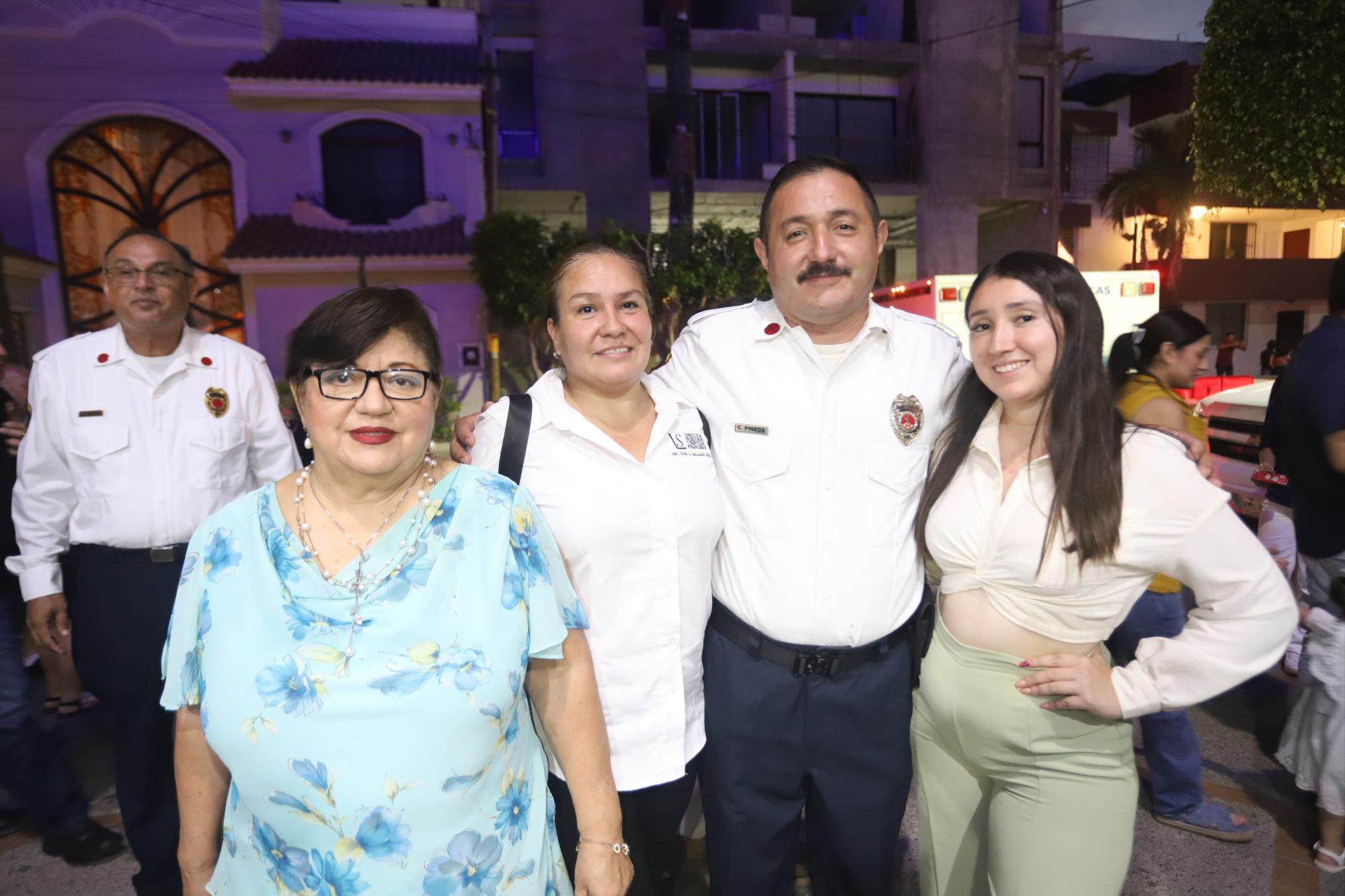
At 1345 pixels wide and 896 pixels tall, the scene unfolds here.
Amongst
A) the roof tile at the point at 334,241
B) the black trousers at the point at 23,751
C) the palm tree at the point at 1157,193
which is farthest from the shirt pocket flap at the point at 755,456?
the palm tree at the point at 1157,193

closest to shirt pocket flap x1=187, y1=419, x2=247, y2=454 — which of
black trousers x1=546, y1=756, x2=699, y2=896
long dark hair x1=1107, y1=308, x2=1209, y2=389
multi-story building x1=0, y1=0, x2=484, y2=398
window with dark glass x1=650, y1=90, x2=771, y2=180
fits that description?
black trousers x1=546, y1=756, x2=699, y2=896

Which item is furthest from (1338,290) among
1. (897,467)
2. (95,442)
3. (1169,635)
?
(95,442)

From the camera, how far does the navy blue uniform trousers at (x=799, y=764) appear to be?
201 cm

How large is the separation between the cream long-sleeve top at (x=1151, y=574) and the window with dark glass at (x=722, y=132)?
58.6 feet

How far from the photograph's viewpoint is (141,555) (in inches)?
100

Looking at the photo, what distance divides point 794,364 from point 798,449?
0.85ft

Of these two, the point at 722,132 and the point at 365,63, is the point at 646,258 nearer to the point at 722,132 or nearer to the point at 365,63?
the point at 365,63

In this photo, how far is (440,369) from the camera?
157 centimetres

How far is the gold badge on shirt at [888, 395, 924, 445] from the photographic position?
206cm

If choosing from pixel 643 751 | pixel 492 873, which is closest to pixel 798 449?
pixel 643 751

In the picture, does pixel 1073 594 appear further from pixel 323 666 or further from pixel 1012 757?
pixel 323 666

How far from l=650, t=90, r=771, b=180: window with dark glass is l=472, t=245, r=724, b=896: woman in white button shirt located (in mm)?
17453

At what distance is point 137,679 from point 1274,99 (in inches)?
228

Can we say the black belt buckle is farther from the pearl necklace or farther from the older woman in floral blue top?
the pearl necklace
